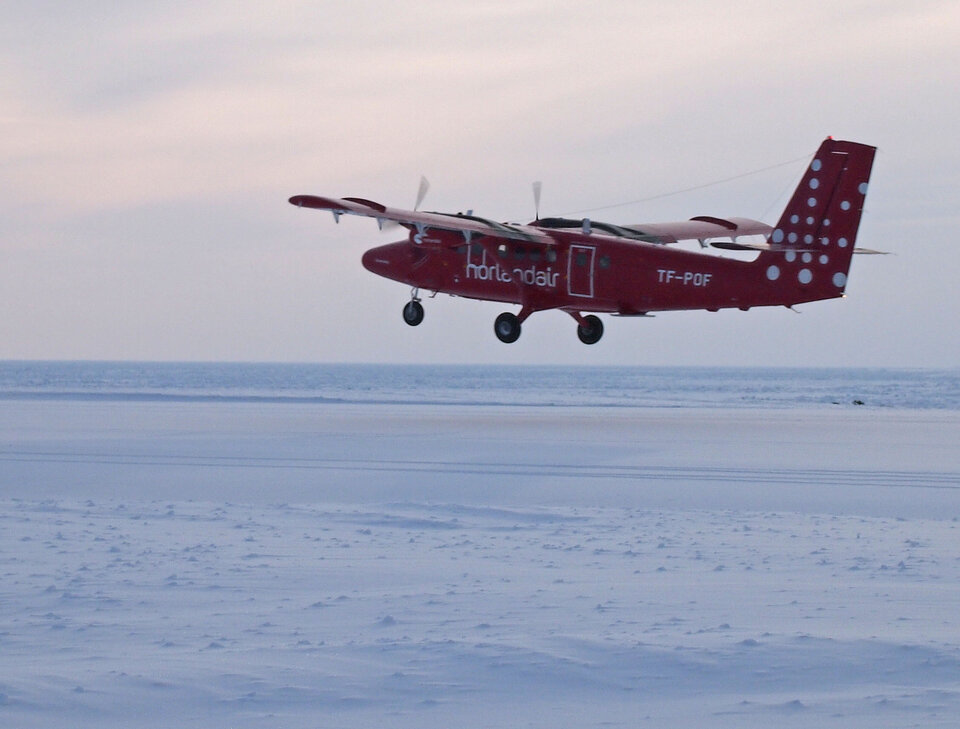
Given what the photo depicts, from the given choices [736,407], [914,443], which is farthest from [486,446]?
[736,407]

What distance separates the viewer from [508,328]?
35.5 meters

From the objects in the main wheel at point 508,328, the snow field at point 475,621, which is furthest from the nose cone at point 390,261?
the snow field at point 475,621

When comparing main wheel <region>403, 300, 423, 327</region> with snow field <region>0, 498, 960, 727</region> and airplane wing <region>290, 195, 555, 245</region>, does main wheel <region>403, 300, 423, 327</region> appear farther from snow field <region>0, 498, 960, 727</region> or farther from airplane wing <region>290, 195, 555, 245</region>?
snow field <region>0, 498, 960, 727</region>

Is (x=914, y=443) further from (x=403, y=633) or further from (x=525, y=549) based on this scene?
(x=403, y=633)

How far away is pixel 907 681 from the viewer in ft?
28.3

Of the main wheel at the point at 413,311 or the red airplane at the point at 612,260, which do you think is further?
the main wheel at the point at 413,311

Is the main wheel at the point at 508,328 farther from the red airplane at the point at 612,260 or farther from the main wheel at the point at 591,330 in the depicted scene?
the main wheel at the point at 591,330

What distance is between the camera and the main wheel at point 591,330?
3704 centimetres

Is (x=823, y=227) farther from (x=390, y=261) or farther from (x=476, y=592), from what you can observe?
(x=476, y=592)

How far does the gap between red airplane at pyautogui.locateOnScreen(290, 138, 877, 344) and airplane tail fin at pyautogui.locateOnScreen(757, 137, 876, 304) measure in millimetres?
24

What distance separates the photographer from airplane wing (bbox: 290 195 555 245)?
108 feet

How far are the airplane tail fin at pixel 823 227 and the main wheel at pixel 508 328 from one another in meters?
7.20

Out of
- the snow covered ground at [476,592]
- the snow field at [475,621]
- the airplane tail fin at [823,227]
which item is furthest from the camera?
the airplane tail fin at [823,227]

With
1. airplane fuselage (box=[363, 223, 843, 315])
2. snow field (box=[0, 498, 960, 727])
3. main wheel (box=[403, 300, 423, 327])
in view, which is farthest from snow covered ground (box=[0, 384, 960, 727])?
main wheel (box=[403, 300, 423, 327])
